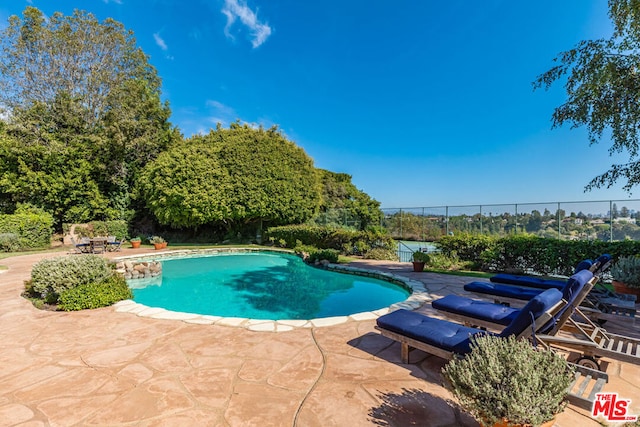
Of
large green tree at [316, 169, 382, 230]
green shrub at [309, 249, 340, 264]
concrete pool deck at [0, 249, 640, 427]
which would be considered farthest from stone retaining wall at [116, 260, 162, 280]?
large green tree at [316, 169, 382, 230]

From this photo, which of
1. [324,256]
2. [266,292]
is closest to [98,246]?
[266,292]

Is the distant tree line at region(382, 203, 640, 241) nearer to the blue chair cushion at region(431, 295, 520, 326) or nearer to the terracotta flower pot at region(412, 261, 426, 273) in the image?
the terracotta flower pot at region(412, 261, 426, 273)

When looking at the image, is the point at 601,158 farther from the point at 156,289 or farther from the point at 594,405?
the point at 156,289

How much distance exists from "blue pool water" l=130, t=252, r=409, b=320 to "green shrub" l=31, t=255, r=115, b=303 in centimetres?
158

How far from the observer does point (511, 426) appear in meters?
1.62

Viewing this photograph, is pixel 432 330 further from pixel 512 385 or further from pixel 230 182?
pixel 230 182

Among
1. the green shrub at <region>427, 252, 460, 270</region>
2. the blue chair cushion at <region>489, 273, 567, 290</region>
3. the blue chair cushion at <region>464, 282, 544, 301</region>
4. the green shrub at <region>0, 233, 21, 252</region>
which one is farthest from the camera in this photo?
the green shrub at <region>0, 233, 21, 252</region>

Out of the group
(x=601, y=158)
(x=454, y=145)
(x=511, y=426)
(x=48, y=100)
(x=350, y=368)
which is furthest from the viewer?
(x=454, y=145)

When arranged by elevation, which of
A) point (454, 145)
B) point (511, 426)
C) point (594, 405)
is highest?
point (454, 145)

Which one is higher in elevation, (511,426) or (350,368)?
(511,426)

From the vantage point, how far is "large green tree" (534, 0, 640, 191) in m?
5.98

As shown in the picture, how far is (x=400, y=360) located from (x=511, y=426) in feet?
5.28

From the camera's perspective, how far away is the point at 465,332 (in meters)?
2.93

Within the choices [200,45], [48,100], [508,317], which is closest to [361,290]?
[508,317]
